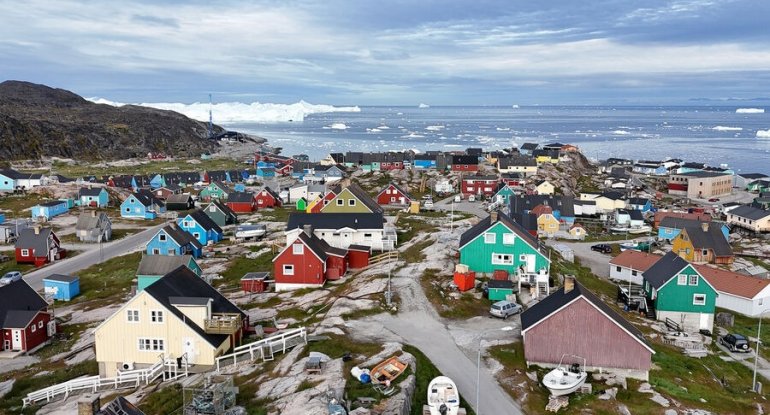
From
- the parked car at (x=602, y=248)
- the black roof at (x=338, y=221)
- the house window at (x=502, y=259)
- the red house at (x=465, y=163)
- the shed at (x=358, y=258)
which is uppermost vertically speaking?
the red house at (x=465, y=163)

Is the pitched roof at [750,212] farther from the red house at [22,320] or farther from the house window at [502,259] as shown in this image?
the red house at [22,320]

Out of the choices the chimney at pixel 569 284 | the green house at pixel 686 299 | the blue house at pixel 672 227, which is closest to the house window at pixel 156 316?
the chimney at pixel 569 284

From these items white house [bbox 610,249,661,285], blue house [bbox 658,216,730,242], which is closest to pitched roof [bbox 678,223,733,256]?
blue house [bbox 658,216,730,242]

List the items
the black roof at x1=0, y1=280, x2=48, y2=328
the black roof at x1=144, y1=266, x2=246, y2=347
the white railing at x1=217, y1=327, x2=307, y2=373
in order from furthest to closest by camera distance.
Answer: the black roof at x1=0, y1=280, x2=48, y2=328, the black roof at x1=144, y1=266, x2=246, y2=347, the white railing at x1=217, y1=327, x2=307, y2=373

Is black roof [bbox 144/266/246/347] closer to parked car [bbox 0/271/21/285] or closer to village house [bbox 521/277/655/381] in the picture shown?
village house [bbox 521/277/655/381]

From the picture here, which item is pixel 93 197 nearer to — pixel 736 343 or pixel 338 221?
pixel 338 221
